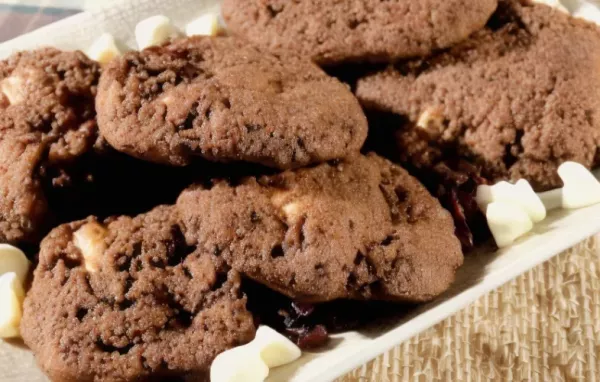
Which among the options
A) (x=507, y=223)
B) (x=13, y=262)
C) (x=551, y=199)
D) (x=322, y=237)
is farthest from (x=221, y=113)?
(x=551, y=199)

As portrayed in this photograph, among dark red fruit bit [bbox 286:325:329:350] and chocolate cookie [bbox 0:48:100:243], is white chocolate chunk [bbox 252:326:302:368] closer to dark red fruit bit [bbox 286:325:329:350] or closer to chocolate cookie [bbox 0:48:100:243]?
dark red fruit bit [bbox 286:325:329:350]

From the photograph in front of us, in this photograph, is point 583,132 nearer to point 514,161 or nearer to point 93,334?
point 514,161

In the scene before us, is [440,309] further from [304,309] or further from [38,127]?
[38,127]

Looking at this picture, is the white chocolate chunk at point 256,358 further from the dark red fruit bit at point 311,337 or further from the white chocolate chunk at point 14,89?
the white chocolate chunk at point 14,89

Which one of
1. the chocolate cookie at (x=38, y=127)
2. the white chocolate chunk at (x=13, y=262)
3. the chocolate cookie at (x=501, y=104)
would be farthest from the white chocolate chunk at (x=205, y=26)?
the white chocolate chunk at (x=13, y=262)

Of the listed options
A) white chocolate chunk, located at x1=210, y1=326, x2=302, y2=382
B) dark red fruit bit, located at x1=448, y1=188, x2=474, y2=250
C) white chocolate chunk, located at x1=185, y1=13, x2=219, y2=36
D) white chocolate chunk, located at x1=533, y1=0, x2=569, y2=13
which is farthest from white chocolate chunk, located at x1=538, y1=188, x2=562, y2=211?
white chocolate chunk, located at x1=185, y1=13, x2=219, y2=36

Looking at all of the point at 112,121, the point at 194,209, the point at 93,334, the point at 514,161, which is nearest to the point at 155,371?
the point at 93,334
